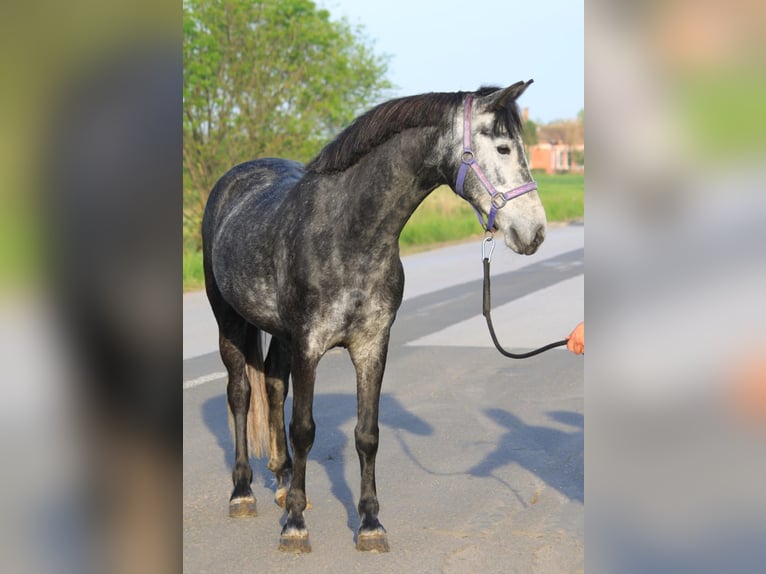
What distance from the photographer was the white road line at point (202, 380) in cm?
893

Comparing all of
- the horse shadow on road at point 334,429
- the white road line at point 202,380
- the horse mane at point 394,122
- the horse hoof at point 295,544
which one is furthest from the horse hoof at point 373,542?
the white road line at point 202,380

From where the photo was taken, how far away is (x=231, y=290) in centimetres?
569

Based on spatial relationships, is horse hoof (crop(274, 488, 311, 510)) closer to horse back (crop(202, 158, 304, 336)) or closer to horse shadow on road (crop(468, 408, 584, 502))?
horse back (crop(202, 158, 304, 336))

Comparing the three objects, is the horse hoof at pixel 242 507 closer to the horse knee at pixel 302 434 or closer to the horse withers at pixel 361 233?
the horse withers at pixel 361 233

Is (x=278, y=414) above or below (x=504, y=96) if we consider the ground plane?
below

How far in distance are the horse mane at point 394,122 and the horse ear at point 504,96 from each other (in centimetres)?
2

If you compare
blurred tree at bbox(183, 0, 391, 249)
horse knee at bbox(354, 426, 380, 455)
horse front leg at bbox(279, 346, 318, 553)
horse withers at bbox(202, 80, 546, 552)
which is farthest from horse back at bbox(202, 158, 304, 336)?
blurred tree at bbox(183, 0, 391, 249)

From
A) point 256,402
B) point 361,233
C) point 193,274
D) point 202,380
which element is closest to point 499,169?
point 361,233

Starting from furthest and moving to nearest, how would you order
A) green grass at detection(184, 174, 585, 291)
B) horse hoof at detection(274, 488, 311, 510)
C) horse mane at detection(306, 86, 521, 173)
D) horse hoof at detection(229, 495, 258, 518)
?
green grass at detection(184, 174, 585, 291) → horse hoof at detection(274, 488, 311, 510) → horse hoof at detection(229, 495, 258, 518) → horse mane at detection(306, 86, 521, 173)

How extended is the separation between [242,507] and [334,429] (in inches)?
74.0

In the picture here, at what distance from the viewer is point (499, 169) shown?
14.5 ft

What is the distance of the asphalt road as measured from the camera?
4.94 meters

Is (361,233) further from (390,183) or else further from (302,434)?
(302,434)
